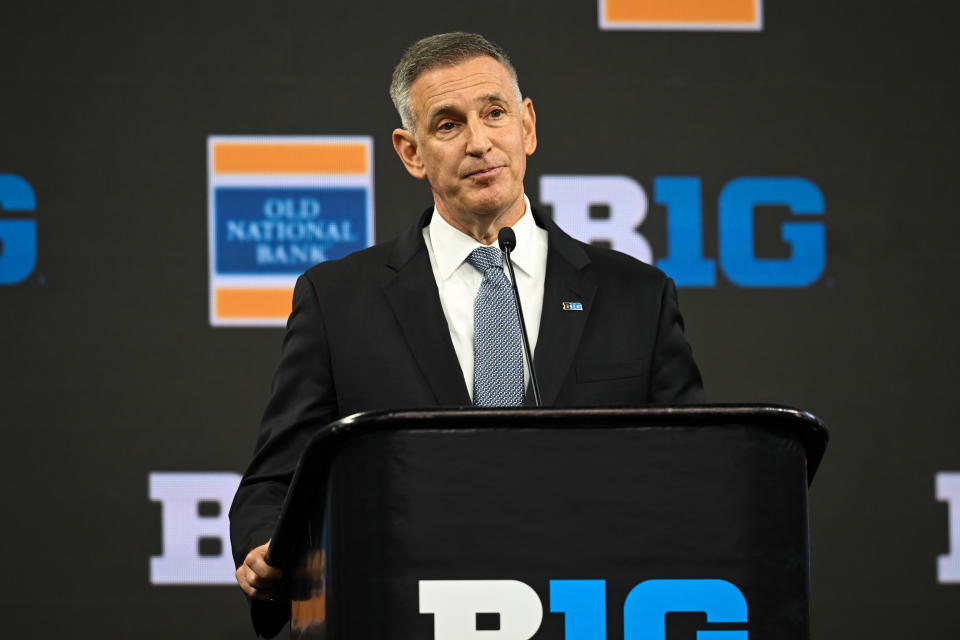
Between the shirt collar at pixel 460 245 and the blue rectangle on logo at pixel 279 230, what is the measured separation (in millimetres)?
1284

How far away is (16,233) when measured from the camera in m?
3.07

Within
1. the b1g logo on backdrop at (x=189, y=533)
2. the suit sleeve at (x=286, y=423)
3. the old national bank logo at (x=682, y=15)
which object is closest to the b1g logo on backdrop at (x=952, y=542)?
the old national bank logo at (x=682, y=15)

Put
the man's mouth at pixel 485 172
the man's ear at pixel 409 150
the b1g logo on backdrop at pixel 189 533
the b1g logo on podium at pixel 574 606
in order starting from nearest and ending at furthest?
1. the b1g logo on podium at pixel 574 606
2. the man's mouth at pixel 485 172
3. the man's ear at pixel 409 150
4. the b1g logo on backdrop at pixel 189 533

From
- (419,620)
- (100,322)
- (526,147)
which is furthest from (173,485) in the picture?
(419,620)

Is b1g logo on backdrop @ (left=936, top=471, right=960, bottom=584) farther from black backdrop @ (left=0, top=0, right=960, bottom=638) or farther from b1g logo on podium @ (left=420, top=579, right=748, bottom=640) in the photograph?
b1g logo on podium @ (left=420, top=579, right=748, bottom=640)

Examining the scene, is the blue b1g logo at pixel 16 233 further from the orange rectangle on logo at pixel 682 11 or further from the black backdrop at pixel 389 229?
the orange rectangle on logo at pixel 682 11

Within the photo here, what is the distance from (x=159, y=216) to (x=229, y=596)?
104cm

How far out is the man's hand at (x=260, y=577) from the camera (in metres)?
1.23

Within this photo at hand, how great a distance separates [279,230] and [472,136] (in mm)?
1469

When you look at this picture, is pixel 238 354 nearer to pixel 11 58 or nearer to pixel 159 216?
pixel 159 216

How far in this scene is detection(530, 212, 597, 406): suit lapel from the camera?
1637 millimetres

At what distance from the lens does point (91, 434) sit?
3.04 metres

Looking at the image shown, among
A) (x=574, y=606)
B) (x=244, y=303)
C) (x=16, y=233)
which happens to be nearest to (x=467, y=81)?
(x=574, y=606)

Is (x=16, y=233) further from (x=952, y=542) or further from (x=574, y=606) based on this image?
(x=952, y=542)
